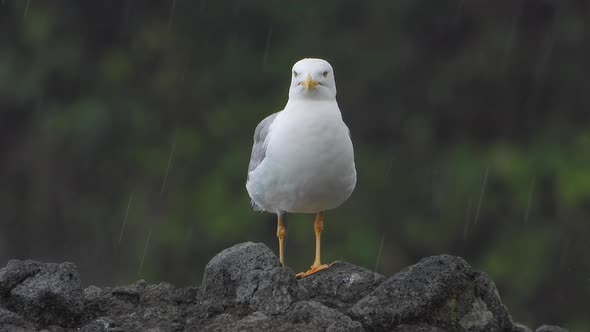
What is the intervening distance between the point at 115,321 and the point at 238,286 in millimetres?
369

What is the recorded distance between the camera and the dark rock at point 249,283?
3414mm

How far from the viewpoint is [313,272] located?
165 inches

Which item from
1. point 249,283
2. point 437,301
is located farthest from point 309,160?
point 437,301

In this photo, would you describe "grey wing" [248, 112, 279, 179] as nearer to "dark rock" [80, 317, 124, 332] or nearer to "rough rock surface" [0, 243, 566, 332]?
"rough rock surface" [0, 243, 566, 332]

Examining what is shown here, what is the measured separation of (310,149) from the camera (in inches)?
161

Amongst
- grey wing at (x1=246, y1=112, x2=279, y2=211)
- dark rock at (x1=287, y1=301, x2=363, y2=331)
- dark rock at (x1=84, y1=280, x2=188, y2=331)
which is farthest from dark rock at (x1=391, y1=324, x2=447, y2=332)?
grey wing at (x1=246, y1=112, x2=279, y2=211)

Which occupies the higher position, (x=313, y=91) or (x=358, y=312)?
(x=313, y=91)

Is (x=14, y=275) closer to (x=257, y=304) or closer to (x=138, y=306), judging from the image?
(x=138, y=306)

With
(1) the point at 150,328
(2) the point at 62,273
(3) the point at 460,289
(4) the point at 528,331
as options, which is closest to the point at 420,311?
(3) the point at 460,289

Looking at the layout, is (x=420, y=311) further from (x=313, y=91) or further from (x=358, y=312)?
(x=313, y=91)

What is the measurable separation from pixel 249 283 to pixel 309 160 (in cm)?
74

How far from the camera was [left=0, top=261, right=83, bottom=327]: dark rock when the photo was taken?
3.39m

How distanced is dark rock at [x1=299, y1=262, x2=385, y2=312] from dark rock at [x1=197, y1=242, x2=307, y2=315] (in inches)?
12.6

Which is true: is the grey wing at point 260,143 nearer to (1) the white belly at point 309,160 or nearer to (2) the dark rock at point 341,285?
(1) the white belly at point 309,160
